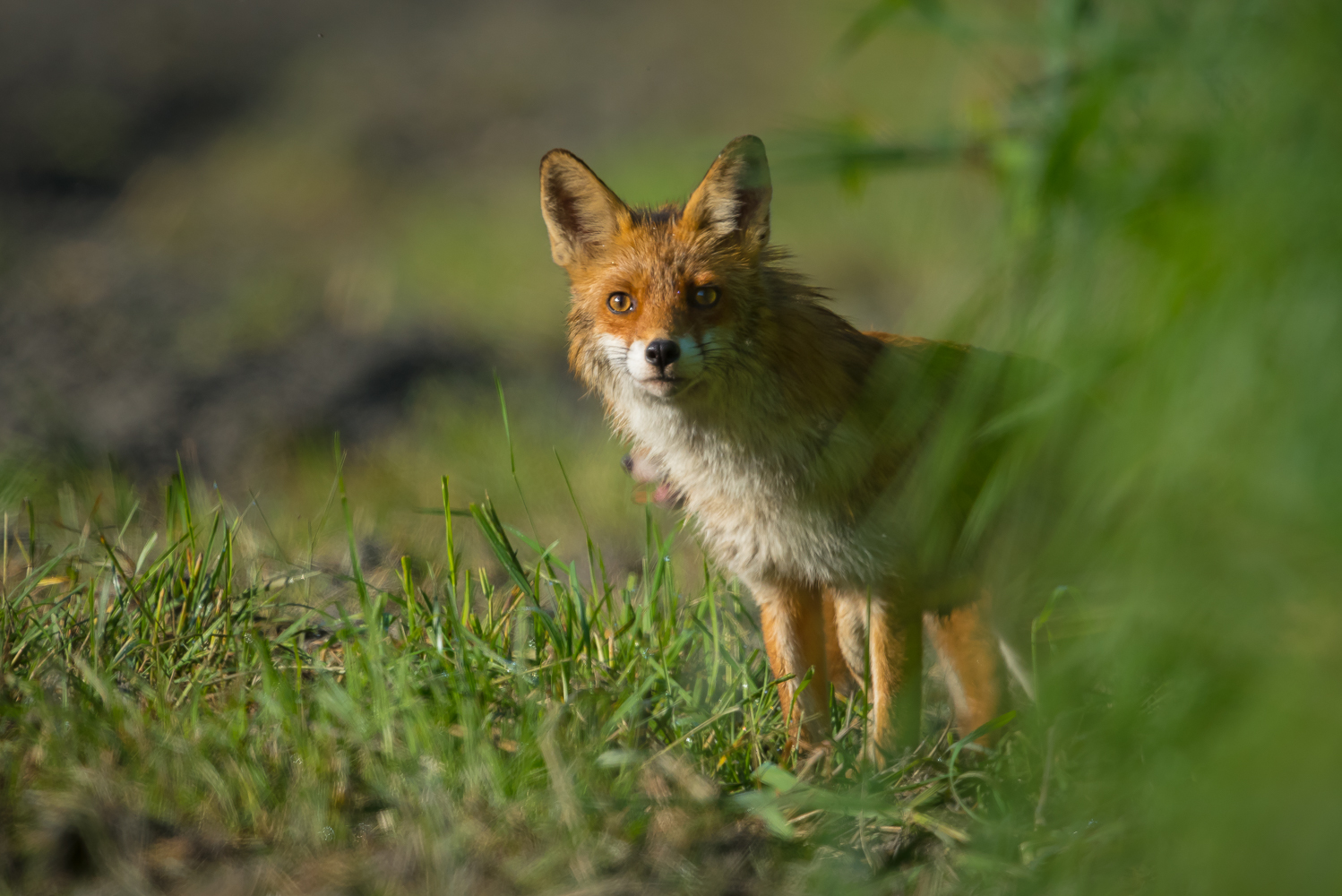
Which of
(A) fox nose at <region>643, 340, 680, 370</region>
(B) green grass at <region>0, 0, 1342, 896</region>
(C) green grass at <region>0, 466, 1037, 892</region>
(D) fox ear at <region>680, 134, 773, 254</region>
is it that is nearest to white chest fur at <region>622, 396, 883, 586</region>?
(A) fox nose at <region>643, 340, 680, 370</region>

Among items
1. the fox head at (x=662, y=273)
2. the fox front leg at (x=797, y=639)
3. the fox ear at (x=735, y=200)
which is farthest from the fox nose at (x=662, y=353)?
the fox front leg at (x=797, y=639)

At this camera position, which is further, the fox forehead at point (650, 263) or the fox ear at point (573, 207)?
the fox ear at point (573, 207)

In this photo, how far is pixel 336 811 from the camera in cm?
217

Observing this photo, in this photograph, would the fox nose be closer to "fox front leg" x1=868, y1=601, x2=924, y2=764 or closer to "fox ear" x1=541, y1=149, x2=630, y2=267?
"fox ear" x1=541, y1=149, x2=630, y2=267

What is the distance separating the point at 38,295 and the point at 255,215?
418 cm

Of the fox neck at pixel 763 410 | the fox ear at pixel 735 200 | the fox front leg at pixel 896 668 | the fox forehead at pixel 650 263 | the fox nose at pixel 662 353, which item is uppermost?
the fox ear at pixel 735 200

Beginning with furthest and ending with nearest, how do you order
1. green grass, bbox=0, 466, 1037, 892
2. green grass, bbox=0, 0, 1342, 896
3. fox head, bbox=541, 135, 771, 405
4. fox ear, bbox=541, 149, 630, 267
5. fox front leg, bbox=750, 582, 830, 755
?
fox ear, bbox=541, 149, 630, 267, fox front leg, bbox=750, 582, 830, 755, fox head, bbox=541, 135, 771, 405, green grass, bbox=0, 466, 1037, 892, green grass, bbox=0, 0, 1342, 896

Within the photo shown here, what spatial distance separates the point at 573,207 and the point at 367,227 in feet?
30.7

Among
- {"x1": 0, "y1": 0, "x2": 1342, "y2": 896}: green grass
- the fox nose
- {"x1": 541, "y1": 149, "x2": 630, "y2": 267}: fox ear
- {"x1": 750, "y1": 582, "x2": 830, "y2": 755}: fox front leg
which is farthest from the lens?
{"x1": 541, "y1": 149, "x2": 630, "y2": 267}: fox ear

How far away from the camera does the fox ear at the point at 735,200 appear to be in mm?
3336

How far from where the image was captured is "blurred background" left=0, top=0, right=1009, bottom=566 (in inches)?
211

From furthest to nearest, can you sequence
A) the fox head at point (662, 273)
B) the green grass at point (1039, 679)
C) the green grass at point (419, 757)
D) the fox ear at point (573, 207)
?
1. the fox ear at point (573, 207)
2. the fox head at point (662, 273)
3. the green grass at point (419, 757)
4. the green grass at point (1039, 679)

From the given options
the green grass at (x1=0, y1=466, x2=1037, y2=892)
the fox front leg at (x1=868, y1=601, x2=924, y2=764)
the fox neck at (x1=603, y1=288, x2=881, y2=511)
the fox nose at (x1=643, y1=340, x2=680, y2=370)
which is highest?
the fox nose at (x1=643, y1=340, x2=680, y2=370)

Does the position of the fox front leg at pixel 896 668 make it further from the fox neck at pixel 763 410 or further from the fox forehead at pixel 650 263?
the fox forehead at pixel 650 263
